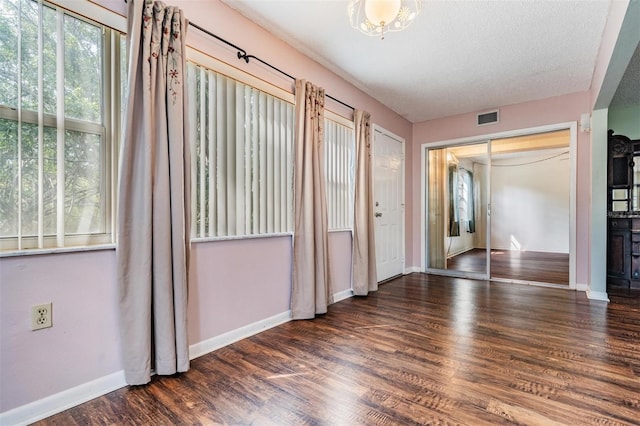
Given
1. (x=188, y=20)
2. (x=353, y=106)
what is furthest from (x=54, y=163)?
(x=353, y=106)

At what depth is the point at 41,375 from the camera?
4.73 feet

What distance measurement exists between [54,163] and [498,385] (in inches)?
103

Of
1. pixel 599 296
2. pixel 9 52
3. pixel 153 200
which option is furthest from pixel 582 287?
pixel 9 52

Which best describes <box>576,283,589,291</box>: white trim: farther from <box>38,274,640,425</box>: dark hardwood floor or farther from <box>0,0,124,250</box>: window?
<box>0,0,124,250</box>: window

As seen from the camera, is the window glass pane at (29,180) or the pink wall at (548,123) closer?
the window glass pane at (29,180)

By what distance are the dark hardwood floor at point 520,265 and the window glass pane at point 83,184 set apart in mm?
4830

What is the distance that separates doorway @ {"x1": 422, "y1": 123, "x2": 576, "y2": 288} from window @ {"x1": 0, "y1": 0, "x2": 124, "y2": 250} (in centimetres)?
437

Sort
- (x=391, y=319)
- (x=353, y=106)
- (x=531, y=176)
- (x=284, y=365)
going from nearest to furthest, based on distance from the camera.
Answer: (x=284, y=365)
(x=391, y=319)
(x=353, y=106)
(x=531, y=176)

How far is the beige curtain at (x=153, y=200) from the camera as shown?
164 centimetres

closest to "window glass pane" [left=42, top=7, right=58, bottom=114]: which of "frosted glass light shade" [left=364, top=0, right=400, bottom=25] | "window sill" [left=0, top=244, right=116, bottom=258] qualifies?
"window sill" [left=0, top=244, right=116, bottom=258]

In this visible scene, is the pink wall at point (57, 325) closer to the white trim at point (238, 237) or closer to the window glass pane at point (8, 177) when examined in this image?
the window glass pane at point (8, 177)

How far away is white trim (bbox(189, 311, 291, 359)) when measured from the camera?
80.6 inches

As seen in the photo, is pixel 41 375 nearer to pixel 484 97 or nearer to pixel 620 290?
pixel 484 97

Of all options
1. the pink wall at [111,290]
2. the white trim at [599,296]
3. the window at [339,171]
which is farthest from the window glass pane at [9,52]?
the white trim at [599,296]
